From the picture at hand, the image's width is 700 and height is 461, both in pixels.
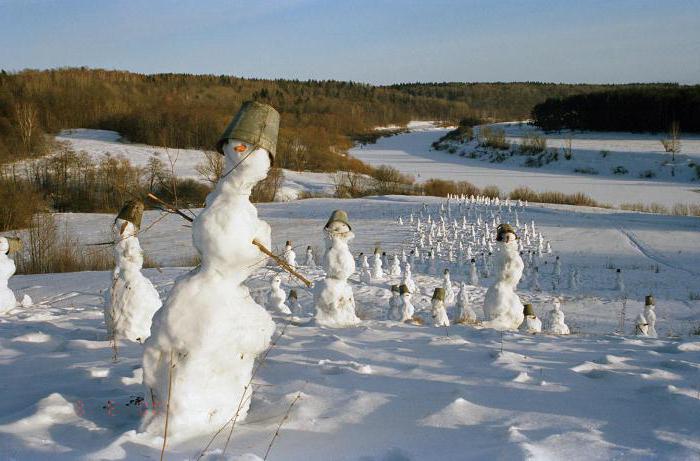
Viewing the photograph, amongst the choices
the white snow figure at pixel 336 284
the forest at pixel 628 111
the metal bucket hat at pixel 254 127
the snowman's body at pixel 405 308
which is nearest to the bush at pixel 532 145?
the forest at pixel 628 111

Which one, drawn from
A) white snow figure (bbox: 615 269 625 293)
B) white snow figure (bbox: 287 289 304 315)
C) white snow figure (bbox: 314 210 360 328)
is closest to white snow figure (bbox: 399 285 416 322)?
white snow figure (bbox: 314 210 360 328)

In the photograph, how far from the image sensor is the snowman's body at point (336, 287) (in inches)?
269

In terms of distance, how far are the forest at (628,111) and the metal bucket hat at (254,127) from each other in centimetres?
4878

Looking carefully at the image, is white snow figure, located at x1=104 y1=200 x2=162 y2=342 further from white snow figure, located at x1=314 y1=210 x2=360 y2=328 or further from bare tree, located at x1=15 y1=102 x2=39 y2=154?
bare tree, located at x1=15 y1=102 x2=39 y2=154

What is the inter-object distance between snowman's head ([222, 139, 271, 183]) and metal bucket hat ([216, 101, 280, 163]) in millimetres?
32

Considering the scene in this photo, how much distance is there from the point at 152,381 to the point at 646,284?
1290 cm

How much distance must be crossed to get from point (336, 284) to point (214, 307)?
387 cm

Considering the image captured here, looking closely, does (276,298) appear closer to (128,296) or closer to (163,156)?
(128,296)

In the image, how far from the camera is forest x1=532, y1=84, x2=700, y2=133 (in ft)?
152

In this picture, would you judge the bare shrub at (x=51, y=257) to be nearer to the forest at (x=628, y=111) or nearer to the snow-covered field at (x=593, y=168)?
the snow-covered field at (x=593, y=168)

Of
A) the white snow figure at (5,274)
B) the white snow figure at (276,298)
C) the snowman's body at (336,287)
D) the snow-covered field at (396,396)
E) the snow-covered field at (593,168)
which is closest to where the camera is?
the snow-covered field at (396,396)

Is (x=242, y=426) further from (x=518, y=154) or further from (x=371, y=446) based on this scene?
(x=518, y=154)

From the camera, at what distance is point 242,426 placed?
3.22 meters

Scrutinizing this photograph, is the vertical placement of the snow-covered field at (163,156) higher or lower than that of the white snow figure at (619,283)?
higher
